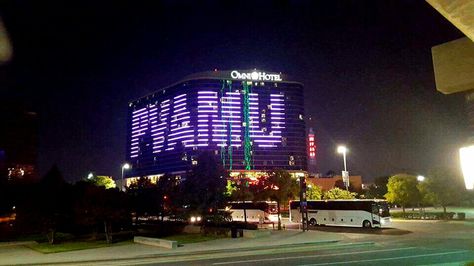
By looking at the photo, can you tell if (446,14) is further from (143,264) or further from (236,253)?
(236,253)

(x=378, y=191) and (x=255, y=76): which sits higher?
(x=255, y=76)

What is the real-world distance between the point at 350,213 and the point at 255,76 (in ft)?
430

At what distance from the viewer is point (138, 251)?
26141mm

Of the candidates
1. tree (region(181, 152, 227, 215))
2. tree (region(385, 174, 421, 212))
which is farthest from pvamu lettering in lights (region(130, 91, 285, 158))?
tree (region(181, 152, 227, 215))

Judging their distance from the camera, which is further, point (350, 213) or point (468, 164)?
point (350, 213)

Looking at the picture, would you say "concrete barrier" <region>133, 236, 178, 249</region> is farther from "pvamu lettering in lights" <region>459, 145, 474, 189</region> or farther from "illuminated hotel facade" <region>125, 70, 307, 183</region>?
"illuminated hotel facade" <region>125, 70, 307, 183</region>

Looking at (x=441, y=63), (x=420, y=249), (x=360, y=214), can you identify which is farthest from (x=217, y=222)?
(x=441, y=63)

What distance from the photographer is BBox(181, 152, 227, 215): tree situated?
3772 cm

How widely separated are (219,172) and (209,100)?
126830mm

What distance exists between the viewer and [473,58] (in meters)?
5.25

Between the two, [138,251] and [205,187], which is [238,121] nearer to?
[205,187]

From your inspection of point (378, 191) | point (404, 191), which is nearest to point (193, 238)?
point (404, 191)

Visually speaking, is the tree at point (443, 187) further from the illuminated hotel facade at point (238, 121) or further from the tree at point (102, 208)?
the illuminated hotel facade at point (238, 121)

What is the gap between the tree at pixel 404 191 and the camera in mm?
58147
